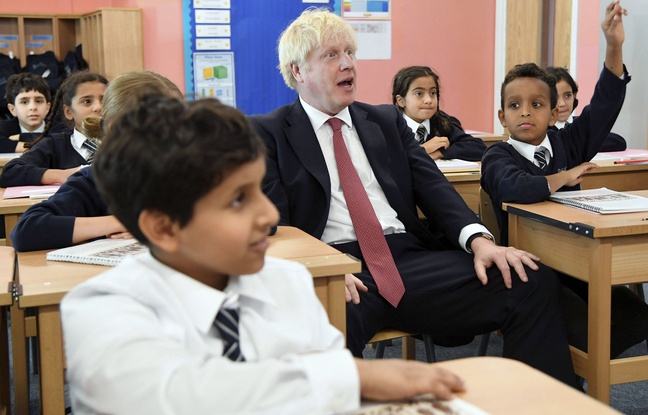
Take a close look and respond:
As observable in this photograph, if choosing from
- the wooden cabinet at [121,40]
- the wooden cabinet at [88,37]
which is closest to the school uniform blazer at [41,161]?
the wooden cabinet at [88,37]

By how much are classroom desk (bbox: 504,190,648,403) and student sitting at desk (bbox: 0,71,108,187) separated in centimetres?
186

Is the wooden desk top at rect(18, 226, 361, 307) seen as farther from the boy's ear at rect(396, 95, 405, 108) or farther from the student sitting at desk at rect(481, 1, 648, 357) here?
the boy's ear at rect(396, 95, 405, 108)

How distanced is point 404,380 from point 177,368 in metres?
0.26

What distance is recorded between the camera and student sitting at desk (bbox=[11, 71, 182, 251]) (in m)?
1.86

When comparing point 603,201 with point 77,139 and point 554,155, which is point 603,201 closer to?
point 554,155

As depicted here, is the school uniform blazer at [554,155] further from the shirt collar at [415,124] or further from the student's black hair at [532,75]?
the shirt collar at [415,124]

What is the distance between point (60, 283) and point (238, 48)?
5.13m

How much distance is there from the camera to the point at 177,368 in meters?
0.85

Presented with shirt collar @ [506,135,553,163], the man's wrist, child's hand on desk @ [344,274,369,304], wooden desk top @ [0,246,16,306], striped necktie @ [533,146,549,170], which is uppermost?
shirt collar @ [506,135,553,163]

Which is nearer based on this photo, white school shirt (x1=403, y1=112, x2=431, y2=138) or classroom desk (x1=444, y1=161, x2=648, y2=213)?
classroom desk (x1=444, y1=161, x2=648, y2=213)

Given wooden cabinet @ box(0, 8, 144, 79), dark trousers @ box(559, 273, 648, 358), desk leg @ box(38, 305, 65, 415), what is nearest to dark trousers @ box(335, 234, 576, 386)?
dark trousers @ box(559, 273, 648, 358)

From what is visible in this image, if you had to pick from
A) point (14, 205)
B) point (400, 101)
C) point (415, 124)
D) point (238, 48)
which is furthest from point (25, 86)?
point (14, 205)

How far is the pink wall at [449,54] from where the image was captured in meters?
6.83

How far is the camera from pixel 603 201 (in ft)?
7.63
